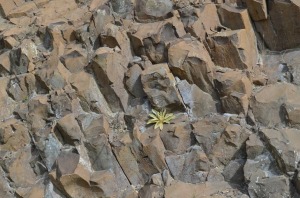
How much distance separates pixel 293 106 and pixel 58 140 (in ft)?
15.6

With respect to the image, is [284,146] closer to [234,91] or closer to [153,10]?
[234,91]

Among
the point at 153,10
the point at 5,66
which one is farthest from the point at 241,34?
the point at 5,66

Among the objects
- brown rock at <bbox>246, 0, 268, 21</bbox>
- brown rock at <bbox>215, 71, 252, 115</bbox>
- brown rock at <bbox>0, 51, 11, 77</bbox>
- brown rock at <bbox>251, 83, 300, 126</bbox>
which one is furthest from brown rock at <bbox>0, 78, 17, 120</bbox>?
brown rock at <bbox>246, 0, 268, 21</bbox>

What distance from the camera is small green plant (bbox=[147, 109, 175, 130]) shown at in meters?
9.34

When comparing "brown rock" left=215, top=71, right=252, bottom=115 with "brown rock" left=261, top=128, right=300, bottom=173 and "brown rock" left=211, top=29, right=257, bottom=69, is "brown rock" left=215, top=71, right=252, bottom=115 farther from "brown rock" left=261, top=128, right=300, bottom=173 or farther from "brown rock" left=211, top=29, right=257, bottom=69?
"brown rock" left=261, top=128, right=300, bottom=173

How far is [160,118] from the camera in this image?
9.38m

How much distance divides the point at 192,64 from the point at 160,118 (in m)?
1.30

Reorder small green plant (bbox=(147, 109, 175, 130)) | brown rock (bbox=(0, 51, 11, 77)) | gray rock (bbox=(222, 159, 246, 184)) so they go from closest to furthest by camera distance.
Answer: gray rock (bbox=(222, 159, 246, 184)), small green plant (bbox=(147, 109, 175, 130)), brown rock (bbox=(0, 51, 11, 77))

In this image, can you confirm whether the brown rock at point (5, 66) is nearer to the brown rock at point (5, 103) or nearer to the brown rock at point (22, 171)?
the brown rock at point (5, 103)

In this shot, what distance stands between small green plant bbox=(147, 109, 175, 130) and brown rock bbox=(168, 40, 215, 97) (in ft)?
2.77

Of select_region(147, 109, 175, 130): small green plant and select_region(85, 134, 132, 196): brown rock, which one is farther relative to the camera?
select_region(147, 109, 175, 130): small green plant

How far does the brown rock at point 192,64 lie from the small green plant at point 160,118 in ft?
2.77

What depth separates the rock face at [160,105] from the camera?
8.58m

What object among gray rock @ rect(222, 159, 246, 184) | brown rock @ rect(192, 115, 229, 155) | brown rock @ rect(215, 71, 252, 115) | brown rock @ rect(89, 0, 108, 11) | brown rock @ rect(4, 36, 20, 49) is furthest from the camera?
brown rock @ rect(89, 0, 108, 11)
